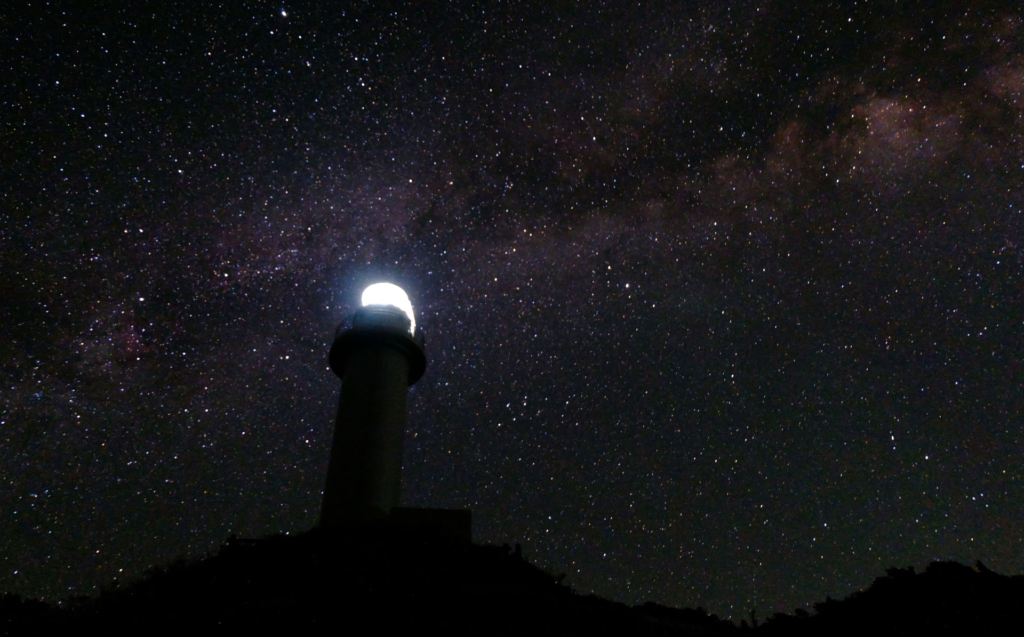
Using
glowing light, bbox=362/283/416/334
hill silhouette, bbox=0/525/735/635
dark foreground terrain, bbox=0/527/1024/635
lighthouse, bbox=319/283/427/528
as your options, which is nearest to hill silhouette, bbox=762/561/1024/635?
dark foreground terrain, bbox=0/527/1024/635

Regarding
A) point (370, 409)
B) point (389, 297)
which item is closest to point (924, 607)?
point (370, 409)

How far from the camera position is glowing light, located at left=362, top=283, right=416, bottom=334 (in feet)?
52.4

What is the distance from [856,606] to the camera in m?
13.1

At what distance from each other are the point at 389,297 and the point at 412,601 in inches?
345

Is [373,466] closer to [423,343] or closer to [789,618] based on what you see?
[423,343]

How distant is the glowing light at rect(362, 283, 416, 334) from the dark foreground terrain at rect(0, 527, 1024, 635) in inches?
244

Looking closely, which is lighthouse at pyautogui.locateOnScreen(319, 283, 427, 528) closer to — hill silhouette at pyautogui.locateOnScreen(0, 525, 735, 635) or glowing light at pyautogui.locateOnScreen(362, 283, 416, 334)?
glowing light at pyautogui.locateOnScreen(362, 283, 416, 334)

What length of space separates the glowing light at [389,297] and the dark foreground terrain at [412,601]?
6.21 meters

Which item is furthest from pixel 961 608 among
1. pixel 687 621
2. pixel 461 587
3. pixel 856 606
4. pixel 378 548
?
pixel 378 548

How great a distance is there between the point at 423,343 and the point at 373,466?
3.90 metres

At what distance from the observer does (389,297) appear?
53.3 feet

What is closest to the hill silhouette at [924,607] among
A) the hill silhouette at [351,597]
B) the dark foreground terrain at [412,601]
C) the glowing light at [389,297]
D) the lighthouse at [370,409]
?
the dark foreground terrain at [412,601]

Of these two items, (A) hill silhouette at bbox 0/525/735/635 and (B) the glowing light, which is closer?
(A) hill silhouette at bbox 0/525/735/635

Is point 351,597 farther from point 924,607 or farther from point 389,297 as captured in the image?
point 924,607
